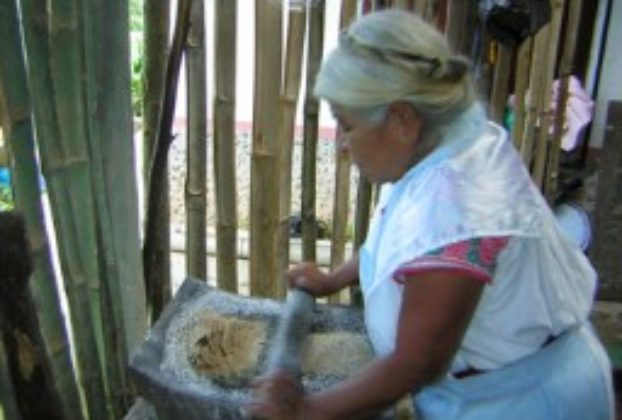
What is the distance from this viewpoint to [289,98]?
213 cm

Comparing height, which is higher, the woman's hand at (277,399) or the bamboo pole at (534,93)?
the bamboo pole at (534,93)

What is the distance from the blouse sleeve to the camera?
1173 millimetres

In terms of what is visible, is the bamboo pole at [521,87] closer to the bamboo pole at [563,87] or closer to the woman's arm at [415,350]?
the bamboo pole at [563,87]

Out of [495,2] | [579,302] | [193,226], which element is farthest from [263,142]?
[579,302]

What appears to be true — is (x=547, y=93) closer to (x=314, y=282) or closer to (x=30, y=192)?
(x=314, y=282)

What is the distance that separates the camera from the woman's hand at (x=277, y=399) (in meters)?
1.21

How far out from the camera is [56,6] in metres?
1.56

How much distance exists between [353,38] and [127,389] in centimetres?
→ 120

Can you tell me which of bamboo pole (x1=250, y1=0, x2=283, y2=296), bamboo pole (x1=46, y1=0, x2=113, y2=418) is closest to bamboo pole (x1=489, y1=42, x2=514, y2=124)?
bamboo pole (x1=250, y1=0, x2=283, y2=296)

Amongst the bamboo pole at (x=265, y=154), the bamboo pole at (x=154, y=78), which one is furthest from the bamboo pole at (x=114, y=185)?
the bamboo pole at (x=265, y=154)

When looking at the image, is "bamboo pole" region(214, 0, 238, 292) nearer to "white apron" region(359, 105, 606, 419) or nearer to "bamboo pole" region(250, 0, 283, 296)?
"bamboo pole" region(250, 0, 283, 296)

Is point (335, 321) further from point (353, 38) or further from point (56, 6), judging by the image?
point (56, 6)

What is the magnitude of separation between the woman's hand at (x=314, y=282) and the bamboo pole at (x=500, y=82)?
3.78ft

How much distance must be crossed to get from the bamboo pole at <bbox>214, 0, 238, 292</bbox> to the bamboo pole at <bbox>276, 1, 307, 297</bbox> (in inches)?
5.6
